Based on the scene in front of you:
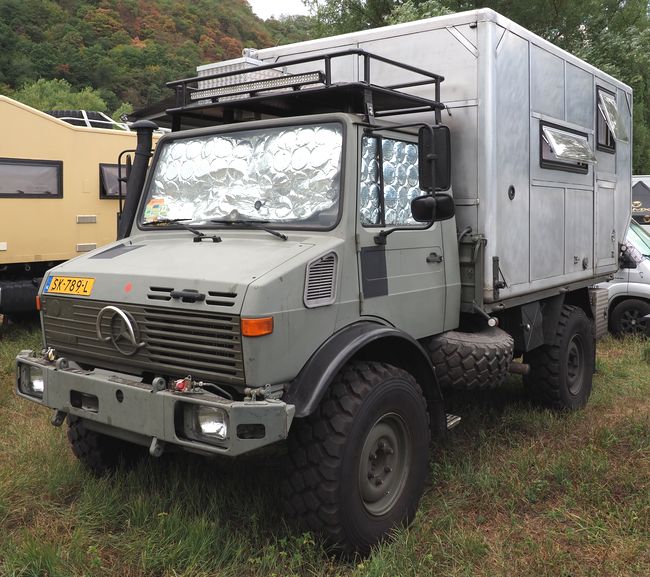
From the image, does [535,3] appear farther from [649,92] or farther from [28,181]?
[28,181]

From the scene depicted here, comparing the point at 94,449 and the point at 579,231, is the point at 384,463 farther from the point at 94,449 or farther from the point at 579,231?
the point at 579,231

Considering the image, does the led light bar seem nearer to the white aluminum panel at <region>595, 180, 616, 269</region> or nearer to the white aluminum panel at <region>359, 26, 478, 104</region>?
the white aluminum panel at <region>359, 26, 478, 104</region>

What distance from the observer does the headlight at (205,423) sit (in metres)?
3.15

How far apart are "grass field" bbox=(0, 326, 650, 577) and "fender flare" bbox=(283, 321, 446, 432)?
26.3 inches

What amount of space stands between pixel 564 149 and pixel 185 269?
3.45 metres

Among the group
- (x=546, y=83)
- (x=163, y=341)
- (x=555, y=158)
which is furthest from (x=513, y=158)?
(x=163, y=341)

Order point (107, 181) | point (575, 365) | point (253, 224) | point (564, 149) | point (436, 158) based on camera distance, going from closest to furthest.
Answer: point (436, 158), point (253, 224), point (564, 149), point (575, 365), point (107, 181)

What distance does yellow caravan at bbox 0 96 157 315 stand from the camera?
9.06 m

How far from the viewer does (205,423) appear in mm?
3211

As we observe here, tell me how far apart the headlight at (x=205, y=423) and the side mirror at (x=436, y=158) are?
164 centimetres

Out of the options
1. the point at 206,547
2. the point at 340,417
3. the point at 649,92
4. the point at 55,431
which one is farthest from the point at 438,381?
the point at 649,92

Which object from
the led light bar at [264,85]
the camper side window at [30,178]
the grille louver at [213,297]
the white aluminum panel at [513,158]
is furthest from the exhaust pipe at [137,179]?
the camper side window at [30,178]

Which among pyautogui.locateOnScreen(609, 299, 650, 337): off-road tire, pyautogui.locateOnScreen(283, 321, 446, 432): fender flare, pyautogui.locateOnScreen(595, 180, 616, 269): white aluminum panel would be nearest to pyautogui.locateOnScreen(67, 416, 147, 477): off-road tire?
pyautogui.locateOnScreen(283, 321, 446, 432): fender flare

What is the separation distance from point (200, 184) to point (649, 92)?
16384 millimetres
